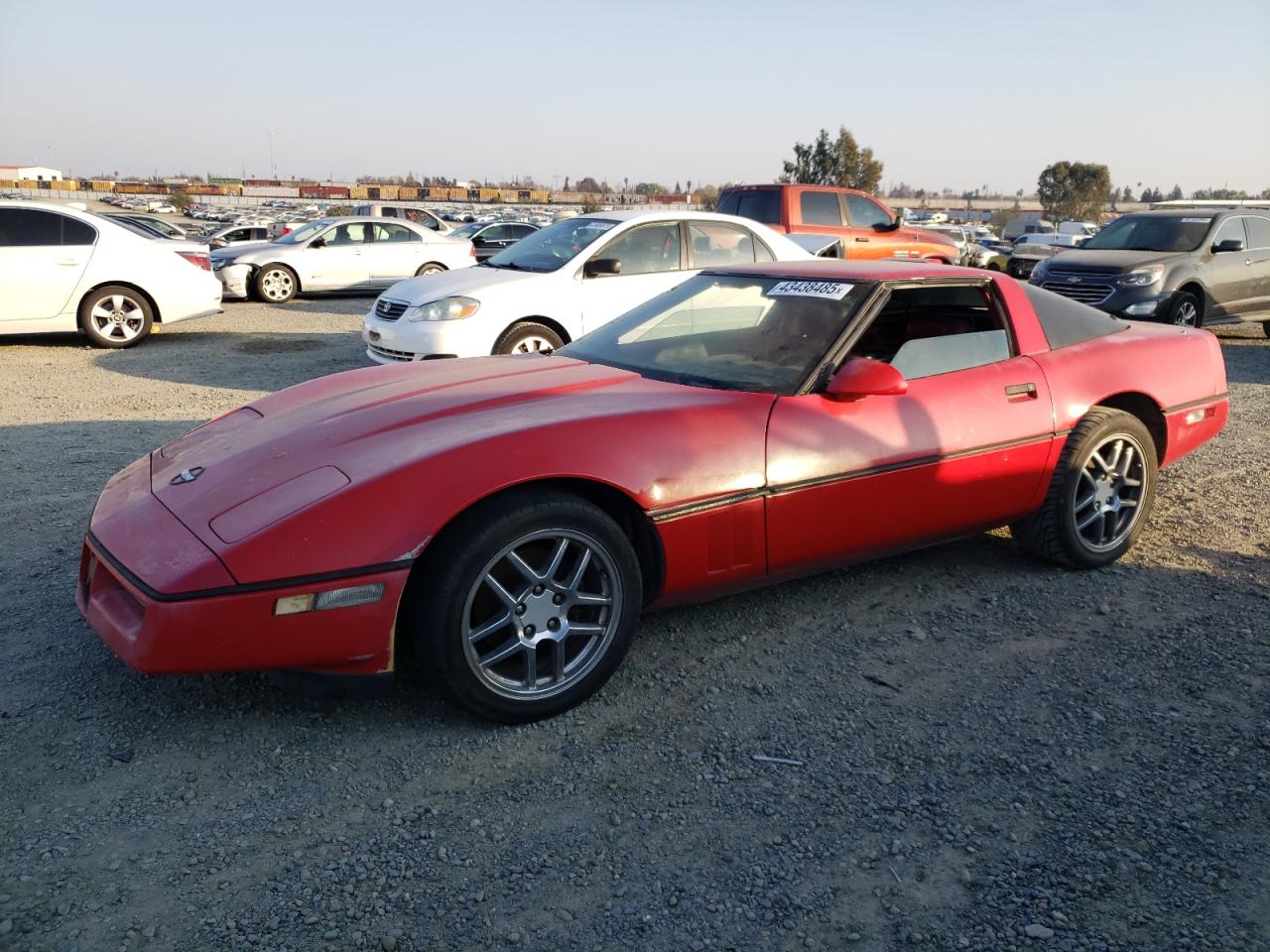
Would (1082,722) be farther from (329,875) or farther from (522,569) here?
(329,875)

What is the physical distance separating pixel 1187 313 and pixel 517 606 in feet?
36.0

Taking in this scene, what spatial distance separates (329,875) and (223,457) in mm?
1484

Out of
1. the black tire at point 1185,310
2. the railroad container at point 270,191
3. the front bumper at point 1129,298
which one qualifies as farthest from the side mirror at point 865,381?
the railroad container at point 270,191

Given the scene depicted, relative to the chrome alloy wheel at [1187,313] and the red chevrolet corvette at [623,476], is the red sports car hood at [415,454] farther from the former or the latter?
the chrome alloy wheel at [1187,313]

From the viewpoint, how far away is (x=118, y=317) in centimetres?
1059

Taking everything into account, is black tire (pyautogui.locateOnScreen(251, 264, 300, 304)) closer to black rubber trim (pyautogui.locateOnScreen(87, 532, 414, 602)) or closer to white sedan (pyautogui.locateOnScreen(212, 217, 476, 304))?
white sedan (pyautogui.locateOnScreen(212, 217, 476, 304))

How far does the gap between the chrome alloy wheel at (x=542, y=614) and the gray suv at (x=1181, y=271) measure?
32.4 ft

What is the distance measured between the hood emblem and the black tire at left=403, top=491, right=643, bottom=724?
0.86m

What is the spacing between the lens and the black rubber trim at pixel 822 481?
324cm

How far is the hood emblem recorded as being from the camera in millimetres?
3158

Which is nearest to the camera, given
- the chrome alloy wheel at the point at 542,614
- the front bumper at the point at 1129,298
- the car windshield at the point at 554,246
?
the chrome alloy wheel at the point at 542,614

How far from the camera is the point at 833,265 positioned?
4.31 metres

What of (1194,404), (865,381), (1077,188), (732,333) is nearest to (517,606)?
(865,381)

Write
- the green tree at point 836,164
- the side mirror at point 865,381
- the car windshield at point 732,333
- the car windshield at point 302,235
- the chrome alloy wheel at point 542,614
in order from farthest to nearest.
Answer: the green tree at point 836,164
the car windshield at point 302,235
the car windshield at point 732,333
the side mirror at point 865,381
the chrome alloy wheel at point 542,614
